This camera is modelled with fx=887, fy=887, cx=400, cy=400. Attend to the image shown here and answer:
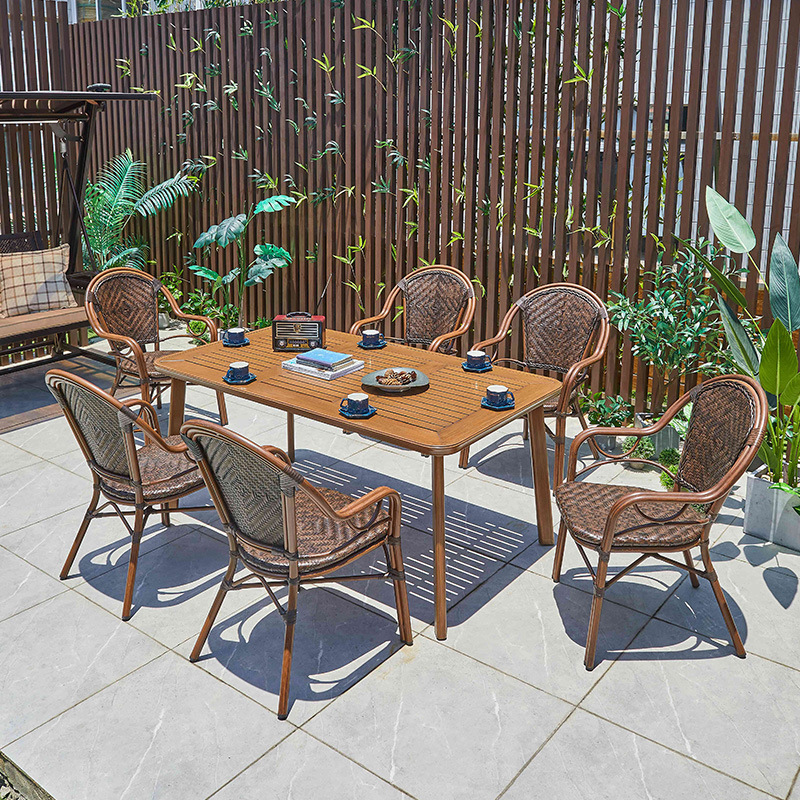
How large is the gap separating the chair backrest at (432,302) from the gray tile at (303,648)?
2.26 m

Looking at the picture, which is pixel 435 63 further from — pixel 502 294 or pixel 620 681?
pixel 620 681

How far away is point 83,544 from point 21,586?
39cm

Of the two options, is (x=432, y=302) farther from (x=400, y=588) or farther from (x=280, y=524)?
(x=280, y=524)

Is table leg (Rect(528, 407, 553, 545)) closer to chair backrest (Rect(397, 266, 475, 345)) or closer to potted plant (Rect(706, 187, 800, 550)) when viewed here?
potted plant (Rect(706, 187, 800, 550))

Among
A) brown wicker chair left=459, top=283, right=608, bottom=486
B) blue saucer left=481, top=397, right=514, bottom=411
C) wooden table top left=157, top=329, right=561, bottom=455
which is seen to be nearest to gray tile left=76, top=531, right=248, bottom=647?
wooden table top left=157, top=329, right=561, bottom=455

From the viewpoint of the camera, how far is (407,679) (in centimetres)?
312

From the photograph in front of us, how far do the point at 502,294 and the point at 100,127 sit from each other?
464 centimetres

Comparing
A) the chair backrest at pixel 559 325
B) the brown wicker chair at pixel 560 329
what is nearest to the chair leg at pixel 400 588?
the brown wicker chair at pixel 560 329

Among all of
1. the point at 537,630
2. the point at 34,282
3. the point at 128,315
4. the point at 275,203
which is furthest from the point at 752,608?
the point at 34,282

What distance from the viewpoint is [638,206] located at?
5203mm

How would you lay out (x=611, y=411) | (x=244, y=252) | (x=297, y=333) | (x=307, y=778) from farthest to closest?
1. (x=244, y=252)
2. (x=611, y=411)
3. (x=297, y=333)
4. (x=307, y=778)

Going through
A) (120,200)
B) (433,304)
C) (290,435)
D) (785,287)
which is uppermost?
(120,200)

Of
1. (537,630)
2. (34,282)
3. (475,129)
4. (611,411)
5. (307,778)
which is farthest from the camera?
(34,282)

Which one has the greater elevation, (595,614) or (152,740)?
(595,614)
